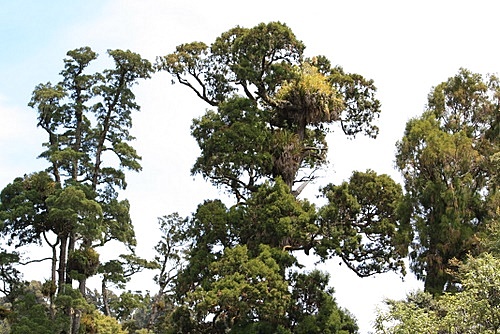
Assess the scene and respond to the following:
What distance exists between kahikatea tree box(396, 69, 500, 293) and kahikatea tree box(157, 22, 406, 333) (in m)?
0.55

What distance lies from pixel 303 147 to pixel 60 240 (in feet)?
26.1

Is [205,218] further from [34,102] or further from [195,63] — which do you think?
[34,102]

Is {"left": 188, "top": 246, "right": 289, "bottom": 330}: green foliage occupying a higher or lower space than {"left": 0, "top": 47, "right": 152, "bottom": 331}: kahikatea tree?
lower

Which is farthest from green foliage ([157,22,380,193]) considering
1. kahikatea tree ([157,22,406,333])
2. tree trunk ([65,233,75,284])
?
tree trunk ([65,233,75,284])

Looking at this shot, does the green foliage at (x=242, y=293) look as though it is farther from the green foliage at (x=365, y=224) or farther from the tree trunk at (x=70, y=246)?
the tree trunk at (x=70, y=246)

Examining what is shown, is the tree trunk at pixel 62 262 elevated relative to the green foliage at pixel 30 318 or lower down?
elevated

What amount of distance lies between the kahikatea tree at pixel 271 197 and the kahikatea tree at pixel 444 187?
0.55m

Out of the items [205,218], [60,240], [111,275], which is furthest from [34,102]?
[205,218]

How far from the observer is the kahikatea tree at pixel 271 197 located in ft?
42.2

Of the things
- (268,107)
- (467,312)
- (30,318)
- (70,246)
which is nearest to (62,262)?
(70,246)

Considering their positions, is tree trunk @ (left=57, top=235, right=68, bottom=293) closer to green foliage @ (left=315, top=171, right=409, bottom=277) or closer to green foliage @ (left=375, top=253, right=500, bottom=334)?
green foliage @ (left=315, top=171, right=409, bottom=277)

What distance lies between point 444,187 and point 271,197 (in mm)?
3691

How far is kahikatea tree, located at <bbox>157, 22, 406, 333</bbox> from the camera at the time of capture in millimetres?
12875

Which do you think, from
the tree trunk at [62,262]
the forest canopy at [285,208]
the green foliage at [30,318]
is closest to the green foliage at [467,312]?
the forest canopy at [285,208]
